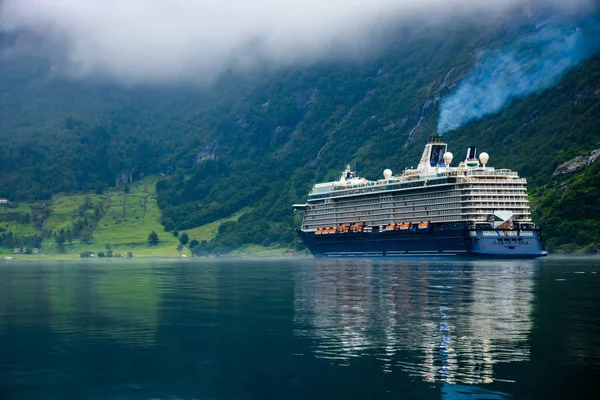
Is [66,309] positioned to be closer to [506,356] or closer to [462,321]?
[462,321]

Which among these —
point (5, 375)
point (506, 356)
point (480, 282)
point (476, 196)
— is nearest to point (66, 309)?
point (5, 375)

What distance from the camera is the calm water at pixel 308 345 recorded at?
4122cm

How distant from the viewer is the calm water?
41219 mm

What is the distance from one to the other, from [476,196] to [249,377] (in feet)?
514

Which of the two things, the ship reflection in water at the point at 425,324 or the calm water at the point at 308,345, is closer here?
the calm water at the point at 308,345

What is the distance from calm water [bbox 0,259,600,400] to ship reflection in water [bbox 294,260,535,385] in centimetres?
12

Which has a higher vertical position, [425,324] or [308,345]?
[425,324]

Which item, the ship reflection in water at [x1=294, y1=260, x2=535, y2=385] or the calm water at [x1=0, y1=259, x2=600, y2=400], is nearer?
the calm water at [x1=0, y1=259, x2=600, y2=400]

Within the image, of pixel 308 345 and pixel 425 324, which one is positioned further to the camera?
pixel 425 324

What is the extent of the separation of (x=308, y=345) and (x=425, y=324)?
1206cm

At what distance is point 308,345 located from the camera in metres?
52.7

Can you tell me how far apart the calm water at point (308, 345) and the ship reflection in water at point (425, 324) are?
0.41ft

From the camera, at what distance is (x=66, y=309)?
2985 inches

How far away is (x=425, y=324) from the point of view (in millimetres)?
60750
